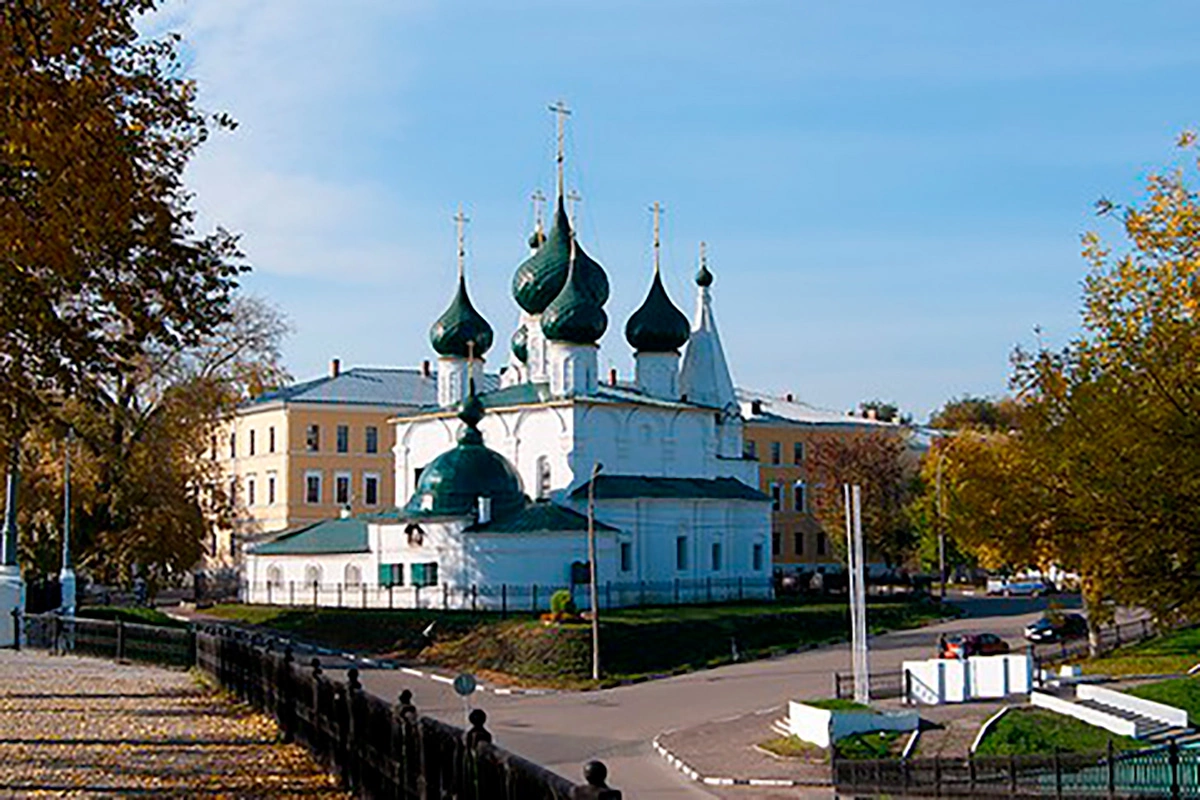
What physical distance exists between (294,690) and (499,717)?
1524cm

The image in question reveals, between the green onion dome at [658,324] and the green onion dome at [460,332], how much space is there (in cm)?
594

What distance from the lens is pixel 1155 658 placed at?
39.8 m

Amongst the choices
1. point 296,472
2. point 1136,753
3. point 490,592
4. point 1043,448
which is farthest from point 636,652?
point 296,472

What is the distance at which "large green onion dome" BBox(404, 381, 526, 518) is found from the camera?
4819cm

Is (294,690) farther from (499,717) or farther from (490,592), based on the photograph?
(490,592)

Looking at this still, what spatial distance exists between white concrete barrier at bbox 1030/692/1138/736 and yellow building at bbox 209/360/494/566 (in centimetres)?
4311

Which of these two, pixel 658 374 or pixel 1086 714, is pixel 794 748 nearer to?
pixel 1086 714

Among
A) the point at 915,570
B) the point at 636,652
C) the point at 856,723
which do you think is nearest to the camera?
the point at 856,723

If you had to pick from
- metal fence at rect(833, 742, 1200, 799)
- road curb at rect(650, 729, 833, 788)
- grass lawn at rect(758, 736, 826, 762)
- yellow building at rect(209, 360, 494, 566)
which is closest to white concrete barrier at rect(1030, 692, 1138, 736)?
metal fence at rect(833, 742, 1200, 799)

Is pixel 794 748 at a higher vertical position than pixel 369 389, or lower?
lower

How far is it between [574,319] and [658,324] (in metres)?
5.66

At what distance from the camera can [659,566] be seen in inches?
2025

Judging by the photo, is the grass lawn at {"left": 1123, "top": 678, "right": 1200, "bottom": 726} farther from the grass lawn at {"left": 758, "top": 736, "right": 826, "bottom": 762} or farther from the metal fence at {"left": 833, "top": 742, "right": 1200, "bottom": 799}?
the grass lawn at {"left": 758, "top": 736, "right": 826, "bottom": 762}

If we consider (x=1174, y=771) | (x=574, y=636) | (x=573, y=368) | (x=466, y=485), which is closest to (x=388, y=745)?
(x=1174, y=771)
